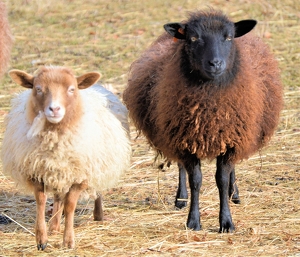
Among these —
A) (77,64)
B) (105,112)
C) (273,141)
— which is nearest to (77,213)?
(105,112)

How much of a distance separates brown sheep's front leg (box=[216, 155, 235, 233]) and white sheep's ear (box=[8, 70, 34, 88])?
1794 millimetres

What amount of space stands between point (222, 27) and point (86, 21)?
9327 millimetres

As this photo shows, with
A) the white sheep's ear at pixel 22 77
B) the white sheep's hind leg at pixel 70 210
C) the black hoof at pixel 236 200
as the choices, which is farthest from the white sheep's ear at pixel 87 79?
the black hoof at pixel 236 200

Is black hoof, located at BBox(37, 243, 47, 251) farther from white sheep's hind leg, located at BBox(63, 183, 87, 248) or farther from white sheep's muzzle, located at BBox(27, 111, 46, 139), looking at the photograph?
white sheep's muzzle, located at BBox(27, 111, 46, 139)

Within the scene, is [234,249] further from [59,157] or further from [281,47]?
[281,47]

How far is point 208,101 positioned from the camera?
5.79 m

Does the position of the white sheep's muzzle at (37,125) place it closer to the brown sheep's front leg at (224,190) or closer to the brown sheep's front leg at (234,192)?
the brown sheep's front leg at (224,190)

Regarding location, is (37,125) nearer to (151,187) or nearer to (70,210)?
(70,210)

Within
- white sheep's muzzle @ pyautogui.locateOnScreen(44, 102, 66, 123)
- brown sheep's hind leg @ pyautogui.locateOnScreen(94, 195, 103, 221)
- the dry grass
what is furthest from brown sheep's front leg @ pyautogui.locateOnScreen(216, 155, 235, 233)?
white sheep's muzzle @ pyautogui.locateOnScreen(44, 102, 66, 123)

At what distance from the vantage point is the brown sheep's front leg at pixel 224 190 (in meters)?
5.80

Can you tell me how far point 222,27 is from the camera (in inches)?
230

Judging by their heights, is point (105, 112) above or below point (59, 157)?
above

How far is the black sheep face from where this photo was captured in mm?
5672

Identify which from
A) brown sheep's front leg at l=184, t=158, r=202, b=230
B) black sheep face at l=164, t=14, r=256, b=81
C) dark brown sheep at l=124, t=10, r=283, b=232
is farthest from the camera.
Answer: brown sheep's front leg at l=184, t=158, r=202, b=230
